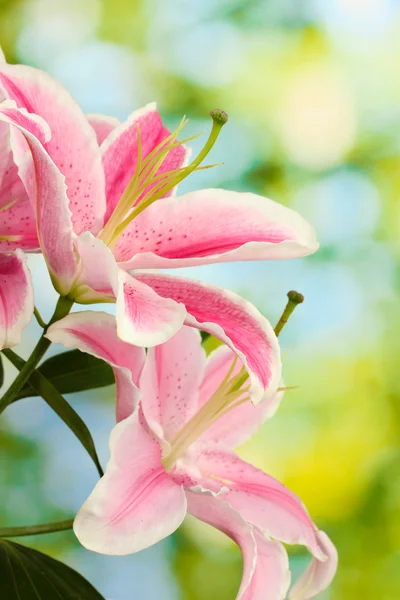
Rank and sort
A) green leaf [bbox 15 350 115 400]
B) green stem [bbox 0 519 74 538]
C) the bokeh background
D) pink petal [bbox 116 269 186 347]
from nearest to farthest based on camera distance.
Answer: pink petal [bbox 116 269 186 347] < green stem [bbox 0 519 74 538] < green leaf [bbox 15 350 115 400] < the bokeh background

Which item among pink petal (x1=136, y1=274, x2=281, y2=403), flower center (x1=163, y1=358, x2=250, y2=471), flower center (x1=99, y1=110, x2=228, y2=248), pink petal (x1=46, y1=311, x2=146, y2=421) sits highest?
flower center (x1=99, y1=110, x2=228, y2=248)

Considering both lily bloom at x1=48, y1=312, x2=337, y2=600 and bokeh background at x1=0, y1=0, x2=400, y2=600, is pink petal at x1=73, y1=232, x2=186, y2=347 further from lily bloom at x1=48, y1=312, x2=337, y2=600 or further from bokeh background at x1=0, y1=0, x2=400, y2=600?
bokeh background at x1=0, y1=0, x2=400, y2=600

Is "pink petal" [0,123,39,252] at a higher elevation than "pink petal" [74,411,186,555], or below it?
higher

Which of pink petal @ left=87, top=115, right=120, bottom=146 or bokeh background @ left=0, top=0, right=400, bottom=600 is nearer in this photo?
pink petal @ left=87, top=115, right=120, bottom=146

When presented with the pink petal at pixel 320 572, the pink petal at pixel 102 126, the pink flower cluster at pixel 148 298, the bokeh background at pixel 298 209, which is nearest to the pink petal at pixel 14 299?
the pink flower cluster at pixel 148 298

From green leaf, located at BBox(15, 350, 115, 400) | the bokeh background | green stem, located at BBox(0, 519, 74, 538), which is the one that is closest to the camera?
green stem, located at BBox(0, 519, 74, 538)

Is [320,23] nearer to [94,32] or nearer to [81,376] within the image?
[94,32]

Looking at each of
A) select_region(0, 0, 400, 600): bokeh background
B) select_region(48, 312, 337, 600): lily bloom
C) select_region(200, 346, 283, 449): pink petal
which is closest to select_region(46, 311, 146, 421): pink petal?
select_region(48, 312, 337, 600): lily bloom

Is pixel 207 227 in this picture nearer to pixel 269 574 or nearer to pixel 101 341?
pixel 101 341

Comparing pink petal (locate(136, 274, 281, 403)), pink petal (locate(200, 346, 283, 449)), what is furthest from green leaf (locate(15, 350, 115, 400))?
pink petal (locate(136, 274, 281, 403))
